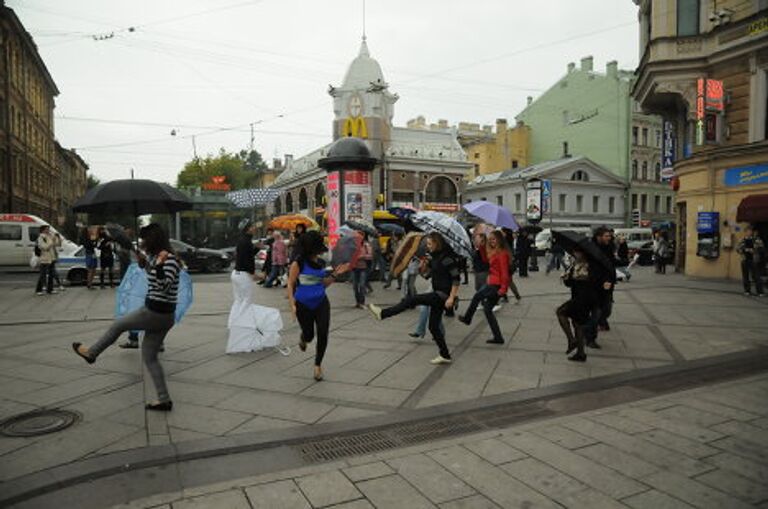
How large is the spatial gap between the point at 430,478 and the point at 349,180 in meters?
13.4

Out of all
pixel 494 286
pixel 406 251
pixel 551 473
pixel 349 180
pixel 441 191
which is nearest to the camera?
pixel 551 473

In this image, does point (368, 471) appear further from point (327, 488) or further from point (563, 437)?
point (563, 437)

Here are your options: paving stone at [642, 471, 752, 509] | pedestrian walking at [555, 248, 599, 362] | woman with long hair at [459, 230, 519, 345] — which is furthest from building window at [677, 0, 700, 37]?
paving stone at [642, 471, 752, 509]

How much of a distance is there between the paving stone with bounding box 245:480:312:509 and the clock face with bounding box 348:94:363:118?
44.2 meters

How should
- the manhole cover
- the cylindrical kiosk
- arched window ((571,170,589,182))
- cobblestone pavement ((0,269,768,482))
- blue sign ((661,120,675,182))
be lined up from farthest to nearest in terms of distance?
arched window ((571,170,589,182)) → blue sign ((661,120,675,182)) → the cylindrical kiosk → cobblestone pavement ((0,269,768,482)) → the manhole cover

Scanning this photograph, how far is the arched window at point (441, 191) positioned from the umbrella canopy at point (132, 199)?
40.4 m

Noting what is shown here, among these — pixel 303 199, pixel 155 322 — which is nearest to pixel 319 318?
pixel 155 322

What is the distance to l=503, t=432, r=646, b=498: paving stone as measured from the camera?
3.53 metres

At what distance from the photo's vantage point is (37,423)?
4.59 meters

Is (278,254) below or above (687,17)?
below

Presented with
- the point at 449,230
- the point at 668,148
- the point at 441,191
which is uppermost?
the point at 441,191

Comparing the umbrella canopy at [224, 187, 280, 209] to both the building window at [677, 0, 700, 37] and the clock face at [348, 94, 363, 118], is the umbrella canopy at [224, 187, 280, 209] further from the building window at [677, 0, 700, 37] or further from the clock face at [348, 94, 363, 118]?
the clock face at [348, 94, 363, 118]

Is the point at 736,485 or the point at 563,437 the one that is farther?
the point at 563,437

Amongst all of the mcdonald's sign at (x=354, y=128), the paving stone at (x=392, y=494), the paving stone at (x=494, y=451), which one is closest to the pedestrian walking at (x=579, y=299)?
the paving stone at (x=494, y=451)
